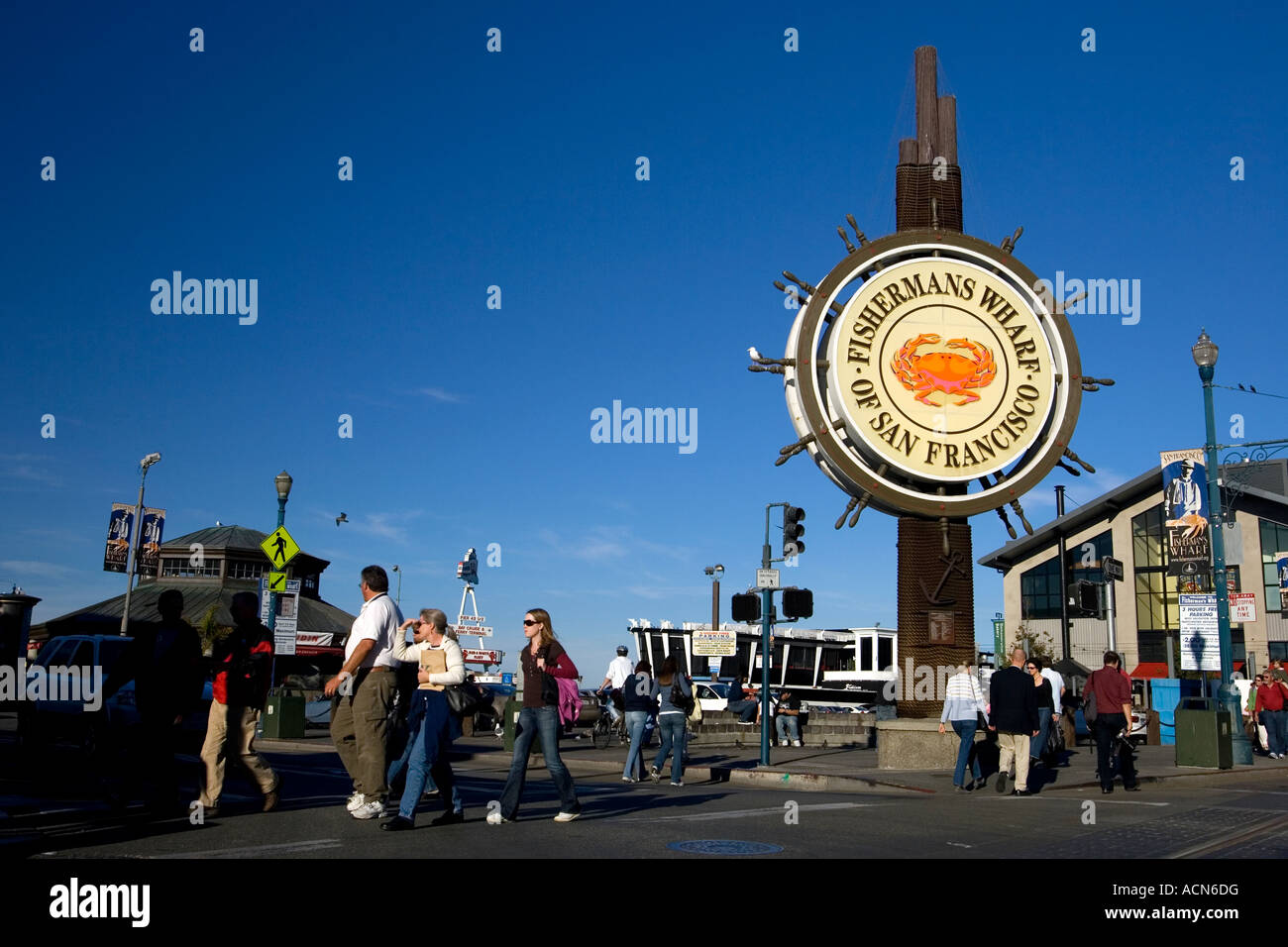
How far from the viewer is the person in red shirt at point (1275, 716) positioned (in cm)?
2352

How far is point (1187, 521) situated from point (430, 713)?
73.2 ft

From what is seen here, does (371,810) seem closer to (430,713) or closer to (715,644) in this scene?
(430,713)

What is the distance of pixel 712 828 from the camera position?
31.1 ft

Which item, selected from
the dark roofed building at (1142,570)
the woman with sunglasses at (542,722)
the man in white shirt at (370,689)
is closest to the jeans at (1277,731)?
the woman with sunglasses at (542,722)

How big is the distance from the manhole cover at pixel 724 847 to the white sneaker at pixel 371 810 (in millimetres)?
2387

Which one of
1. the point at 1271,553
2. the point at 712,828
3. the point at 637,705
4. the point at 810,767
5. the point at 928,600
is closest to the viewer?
the point at 712,828

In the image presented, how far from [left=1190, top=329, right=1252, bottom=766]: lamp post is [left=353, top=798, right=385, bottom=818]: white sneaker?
1817cm

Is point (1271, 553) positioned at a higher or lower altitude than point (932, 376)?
lower

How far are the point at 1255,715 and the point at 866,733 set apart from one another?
28.1 feet

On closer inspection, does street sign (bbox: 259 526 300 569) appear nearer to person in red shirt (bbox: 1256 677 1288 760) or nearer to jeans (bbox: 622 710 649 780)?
jeans (bbox: 622 710 649 780)

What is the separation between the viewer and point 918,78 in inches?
818

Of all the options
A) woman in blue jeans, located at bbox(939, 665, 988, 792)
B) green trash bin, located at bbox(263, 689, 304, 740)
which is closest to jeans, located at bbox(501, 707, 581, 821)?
woman in blue jeans, located at bbox(939, 665, 988, 792)

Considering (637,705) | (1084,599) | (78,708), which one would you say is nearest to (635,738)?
(637,705)
